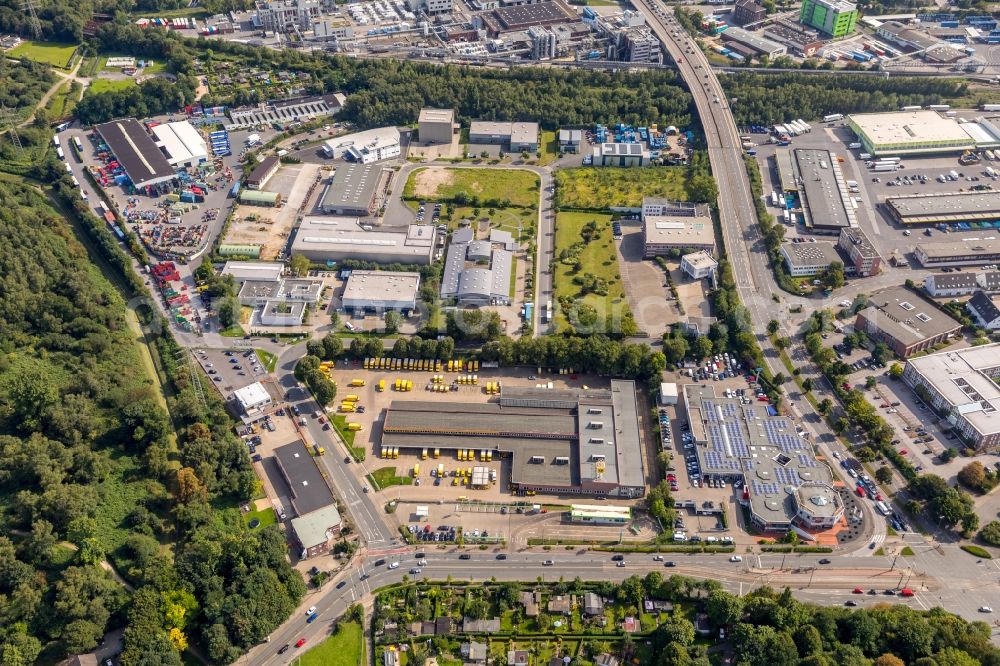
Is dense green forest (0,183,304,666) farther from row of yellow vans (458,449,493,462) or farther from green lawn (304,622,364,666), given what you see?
→ row of yellow vans (458,449,493,462)

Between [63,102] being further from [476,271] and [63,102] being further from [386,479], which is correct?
[386,479]

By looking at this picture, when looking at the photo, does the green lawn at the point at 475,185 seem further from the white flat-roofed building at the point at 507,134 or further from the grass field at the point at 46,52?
the grass field at the point at 46,52

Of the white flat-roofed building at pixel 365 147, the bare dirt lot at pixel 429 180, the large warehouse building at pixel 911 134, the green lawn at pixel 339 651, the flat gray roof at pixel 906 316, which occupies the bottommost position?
the green lawn at pixel 339 651

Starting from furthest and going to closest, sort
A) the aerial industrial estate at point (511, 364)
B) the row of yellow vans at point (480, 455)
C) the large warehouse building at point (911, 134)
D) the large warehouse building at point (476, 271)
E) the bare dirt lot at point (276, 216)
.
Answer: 1. the large warehouse building at point (911, 134)
2. the bare dirt lot at point (276, 216)
3. the large warehouse building at point (476, 271)
4. the row of yellow vans at point (480, 455)
5. the aerial industrial estate at point (511, 364)

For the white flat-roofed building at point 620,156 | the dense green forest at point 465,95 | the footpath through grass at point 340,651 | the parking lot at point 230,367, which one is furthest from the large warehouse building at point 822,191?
the footpath through grass at point 340,651

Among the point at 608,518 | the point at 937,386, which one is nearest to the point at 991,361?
the point at 937,386

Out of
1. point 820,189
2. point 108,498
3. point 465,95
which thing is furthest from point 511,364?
point 465,95
